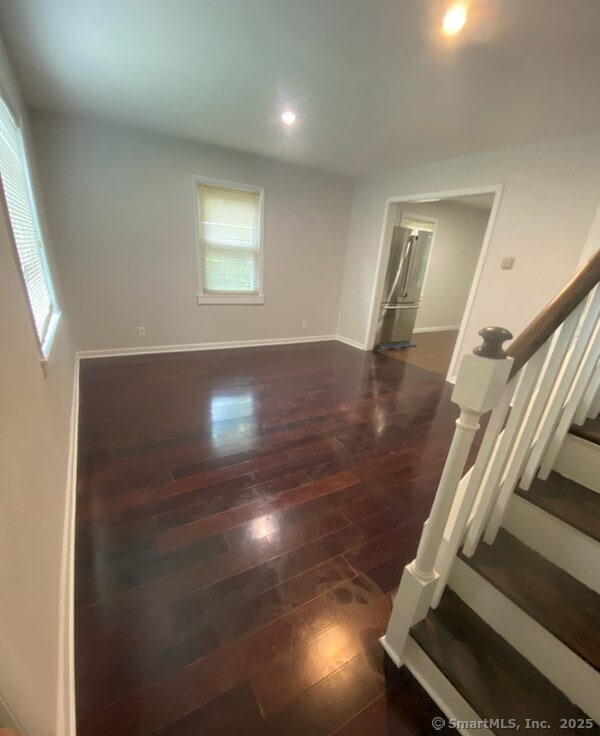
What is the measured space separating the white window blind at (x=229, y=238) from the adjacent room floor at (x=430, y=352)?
249cm

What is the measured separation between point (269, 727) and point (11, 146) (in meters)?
3.18

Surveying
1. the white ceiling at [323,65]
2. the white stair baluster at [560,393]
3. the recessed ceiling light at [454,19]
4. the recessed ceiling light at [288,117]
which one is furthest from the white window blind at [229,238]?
the white stair baluster at [560,393]

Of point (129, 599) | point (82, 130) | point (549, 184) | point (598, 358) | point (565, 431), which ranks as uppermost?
point (82, 130)

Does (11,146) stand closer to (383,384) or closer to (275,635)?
(275,635)

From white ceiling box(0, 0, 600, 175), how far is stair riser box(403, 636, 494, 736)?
8.72 feet

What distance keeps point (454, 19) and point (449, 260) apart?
16.5 ft

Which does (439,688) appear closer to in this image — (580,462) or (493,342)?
(580,462)

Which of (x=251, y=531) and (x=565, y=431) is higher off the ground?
(x=565, y=431)

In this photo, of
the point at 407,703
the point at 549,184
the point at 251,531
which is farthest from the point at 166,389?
the point at 549,184

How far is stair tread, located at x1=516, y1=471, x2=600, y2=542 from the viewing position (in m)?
0.97

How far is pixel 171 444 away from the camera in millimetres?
2195

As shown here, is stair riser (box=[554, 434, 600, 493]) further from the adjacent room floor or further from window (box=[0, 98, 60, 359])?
the adjacent room floor

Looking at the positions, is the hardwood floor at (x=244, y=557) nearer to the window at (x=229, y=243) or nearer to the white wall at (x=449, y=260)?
the window at (x=229, y=243)

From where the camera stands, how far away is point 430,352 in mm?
4934
